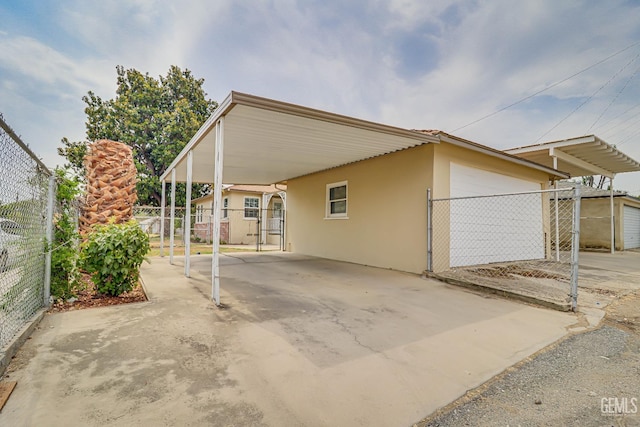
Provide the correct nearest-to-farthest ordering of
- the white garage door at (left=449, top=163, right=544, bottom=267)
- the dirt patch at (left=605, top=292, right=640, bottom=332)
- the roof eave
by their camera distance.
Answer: the dirt patch at (left=605, top=292, right=640, bottom=332) < the roof eave < the white garage door at (left=449, top=163, right=544, bottom=267)

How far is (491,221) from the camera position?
7.27 metres

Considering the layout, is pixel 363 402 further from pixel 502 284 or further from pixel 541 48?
pixel 541 48

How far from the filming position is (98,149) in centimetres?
655

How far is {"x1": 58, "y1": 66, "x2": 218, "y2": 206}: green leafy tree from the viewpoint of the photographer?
1814 cm

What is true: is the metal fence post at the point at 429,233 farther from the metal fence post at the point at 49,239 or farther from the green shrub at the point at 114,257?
the metal fence post at the point at 49,239

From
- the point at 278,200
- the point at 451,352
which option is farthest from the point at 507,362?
the point at 278,200

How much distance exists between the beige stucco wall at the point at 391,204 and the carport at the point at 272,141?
0.42 m

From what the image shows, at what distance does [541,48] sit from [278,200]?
1307 cm

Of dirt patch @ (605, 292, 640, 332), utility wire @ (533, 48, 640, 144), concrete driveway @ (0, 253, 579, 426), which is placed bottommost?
dirt patch @ (605, 292, 640, 332)

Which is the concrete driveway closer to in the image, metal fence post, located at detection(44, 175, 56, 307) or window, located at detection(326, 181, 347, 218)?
metal fence post, located at detection(44, 175, 56, 307)

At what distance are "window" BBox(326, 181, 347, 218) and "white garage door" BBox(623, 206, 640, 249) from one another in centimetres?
1459

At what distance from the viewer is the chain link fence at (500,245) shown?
482 cm

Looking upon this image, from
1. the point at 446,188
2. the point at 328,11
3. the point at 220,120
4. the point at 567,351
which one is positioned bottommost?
the point at 567,351

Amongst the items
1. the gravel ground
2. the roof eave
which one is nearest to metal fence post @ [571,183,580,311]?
the gravel ground
